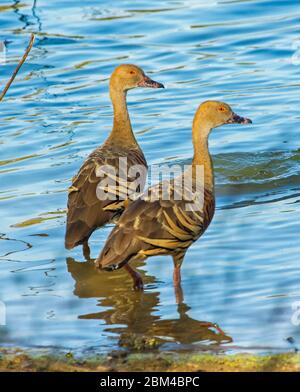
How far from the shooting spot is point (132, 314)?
7801 millimetres

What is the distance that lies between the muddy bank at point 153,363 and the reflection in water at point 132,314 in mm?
451

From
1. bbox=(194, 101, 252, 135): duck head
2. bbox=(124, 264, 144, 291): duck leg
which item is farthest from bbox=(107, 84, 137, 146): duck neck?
bbox=(124, 264, 144, 291): duck leg

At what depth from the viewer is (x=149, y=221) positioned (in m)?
7.92

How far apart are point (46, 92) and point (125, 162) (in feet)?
19.6

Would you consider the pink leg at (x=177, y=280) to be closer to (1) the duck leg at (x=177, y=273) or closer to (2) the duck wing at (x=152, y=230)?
(1) the duck leg at (x=177, y=273)

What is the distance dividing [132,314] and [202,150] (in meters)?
1.74

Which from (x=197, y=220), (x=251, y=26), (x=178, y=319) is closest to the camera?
(x=178, y=319)

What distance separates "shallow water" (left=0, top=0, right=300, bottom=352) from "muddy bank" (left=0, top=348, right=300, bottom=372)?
388 millimetres

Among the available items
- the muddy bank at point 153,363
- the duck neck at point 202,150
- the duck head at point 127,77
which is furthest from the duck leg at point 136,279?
the duck head at point 127,77

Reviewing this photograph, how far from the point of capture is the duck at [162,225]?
778 cm
